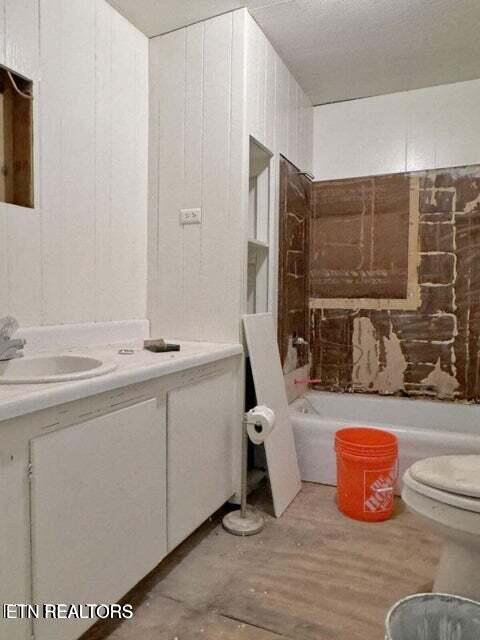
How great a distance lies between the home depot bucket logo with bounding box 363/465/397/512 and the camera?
2064 mm

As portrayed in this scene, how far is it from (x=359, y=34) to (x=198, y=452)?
2216mm

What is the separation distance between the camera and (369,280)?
300 centimetres

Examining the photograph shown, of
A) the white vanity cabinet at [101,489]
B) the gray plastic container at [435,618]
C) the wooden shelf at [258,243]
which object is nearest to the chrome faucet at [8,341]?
the white vanity cabinet at [101,489]

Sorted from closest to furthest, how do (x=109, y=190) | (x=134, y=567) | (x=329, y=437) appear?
(x=134, y=567) → (x=109, y=190) → (x=329, y=437)

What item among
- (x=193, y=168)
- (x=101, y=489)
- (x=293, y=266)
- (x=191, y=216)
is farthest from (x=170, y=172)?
(x=101, y=489)

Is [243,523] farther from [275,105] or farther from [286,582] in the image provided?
[275,105]

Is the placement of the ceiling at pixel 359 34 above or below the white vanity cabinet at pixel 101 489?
above

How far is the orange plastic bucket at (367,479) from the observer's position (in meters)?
2.07

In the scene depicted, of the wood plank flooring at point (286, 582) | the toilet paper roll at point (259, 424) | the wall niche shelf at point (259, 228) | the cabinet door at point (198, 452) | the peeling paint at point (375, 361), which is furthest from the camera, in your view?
the peeling paint at point (375, 361)

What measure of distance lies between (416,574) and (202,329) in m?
1.36

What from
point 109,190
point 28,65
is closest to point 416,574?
point 109,190

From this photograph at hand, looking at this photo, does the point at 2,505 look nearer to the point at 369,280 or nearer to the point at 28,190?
the point at 28,190

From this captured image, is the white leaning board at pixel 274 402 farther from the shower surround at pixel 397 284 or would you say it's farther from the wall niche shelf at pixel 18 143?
the wall niche shelf at pixel 18 143

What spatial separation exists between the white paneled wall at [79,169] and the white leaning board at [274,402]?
0.62 metres
